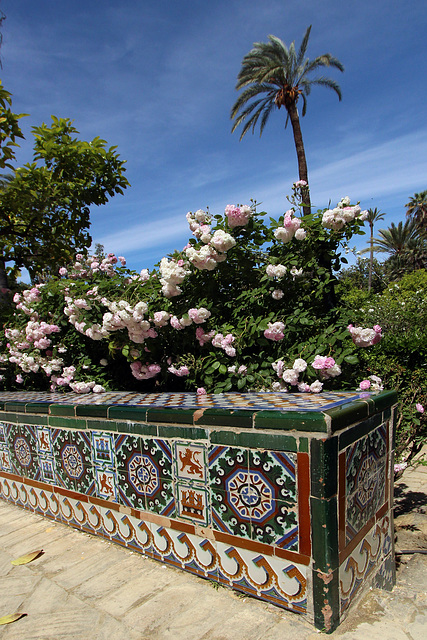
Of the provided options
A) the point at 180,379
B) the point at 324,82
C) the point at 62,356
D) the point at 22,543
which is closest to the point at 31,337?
the point at 62,356

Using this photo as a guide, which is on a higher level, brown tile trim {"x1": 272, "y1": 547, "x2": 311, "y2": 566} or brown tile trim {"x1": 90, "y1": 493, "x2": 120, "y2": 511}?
brown tile trim {"x1": 272, "y1": 547, "x2": 311, "y2": 566}

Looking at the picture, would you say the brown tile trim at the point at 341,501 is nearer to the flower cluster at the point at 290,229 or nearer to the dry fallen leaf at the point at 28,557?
the flower cluster at the point at 290,229

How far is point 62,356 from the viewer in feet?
13.5

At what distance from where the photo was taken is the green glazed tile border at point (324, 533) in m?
1.56

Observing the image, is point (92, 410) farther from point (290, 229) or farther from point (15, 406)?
point (290, 229)

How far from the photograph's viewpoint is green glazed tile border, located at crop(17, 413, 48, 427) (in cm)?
290

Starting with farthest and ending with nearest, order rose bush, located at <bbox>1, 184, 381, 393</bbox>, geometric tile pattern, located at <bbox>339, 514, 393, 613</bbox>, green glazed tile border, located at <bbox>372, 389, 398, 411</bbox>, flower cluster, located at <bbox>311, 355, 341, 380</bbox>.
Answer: rose bush, located at <bbox>1, 184, 381, 393</bbox> < flower cluster, located at <bbox>311, 355, 341, 380</bbox> < green glazed tile border, located at <bbox>372, 389, 398, 411</bbox> < geometric tile pattern, located at <bbox>339, 514, 393, 613</bbox>

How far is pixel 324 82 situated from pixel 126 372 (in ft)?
48.3

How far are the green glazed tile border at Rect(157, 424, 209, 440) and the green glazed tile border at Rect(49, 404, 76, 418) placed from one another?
0.78 meters

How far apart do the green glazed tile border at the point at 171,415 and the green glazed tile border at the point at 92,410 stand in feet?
1.30

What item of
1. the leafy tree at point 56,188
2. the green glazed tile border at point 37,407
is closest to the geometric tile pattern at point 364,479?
the green glazed tile border at point 37,407

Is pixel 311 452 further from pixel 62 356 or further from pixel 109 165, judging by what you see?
pixel 109 165

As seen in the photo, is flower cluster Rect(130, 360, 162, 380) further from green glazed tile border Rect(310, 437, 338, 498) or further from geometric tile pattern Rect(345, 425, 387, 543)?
green glazed tile border Rect(310, 437, 338, 498)

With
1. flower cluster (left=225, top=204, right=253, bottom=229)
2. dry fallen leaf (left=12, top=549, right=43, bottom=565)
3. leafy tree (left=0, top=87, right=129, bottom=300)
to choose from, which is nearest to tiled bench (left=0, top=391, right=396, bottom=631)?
dry fallen leaf (left=12, top=549, right=43, bottom=565)
